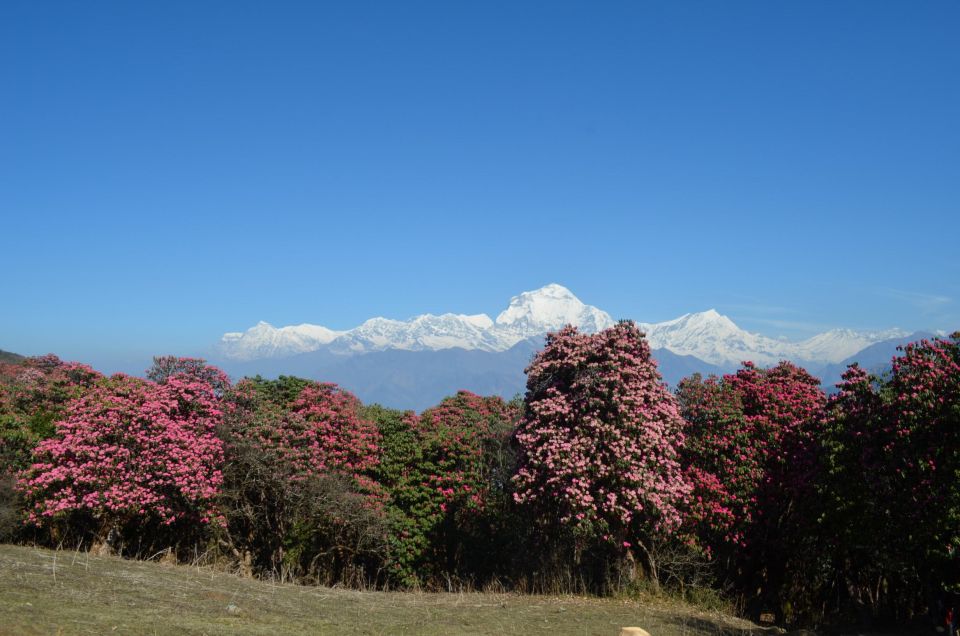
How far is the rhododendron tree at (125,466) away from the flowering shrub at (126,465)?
3cm

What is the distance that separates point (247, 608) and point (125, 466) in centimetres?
829

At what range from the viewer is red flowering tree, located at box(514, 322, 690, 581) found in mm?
17000

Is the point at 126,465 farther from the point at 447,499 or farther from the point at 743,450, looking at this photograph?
the point at 743,450

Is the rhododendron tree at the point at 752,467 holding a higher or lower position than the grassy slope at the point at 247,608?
higher

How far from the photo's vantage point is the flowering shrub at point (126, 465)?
18.4 metres

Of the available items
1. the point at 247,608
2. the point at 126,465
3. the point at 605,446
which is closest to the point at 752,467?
the point at 605,446

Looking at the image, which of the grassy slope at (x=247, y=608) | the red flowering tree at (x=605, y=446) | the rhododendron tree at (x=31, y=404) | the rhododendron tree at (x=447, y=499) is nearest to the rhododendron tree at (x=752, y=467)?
the red flowering tree at (x=605, y=446)

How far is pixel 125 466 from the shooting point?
1892 centimetres

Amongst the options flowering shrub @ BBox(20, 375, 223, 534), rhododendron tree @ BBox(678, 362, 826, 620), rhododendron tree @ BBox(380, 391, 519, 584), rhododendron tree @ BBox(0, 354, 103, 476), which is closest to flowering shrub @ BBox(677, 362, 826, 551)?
rhododendron tree @ BBox(678, 362, 826, 620)

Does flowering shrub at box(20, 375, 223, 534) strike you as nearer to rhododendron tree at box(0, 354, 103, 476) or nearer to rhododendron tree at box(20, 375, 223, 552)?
rhododendron tree at box(20, 375, 223, 552)

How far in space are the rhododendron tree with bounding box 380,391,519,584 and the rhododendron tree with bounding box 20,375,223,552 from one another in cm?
625

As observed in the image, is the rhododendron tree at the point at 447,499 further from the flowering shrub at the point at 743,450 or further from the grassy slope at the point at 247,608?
the flowering shrub at the point at 743,450

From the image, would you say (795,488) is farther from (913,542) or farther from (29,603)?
(29,603)

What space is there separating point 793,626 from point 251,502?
55.0 ft
